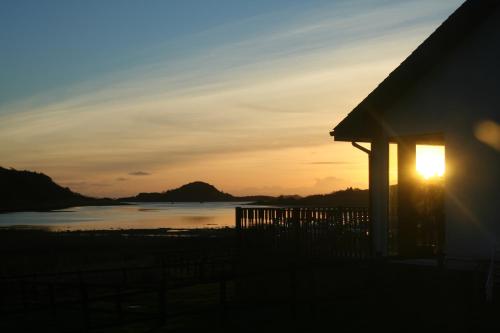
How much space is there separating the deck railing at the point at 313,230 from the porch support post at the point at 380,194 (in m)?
0.32

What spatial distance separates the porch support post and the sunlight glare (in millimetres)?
799

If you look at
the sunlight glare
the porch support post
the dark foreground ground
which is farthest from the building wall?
the porch support post

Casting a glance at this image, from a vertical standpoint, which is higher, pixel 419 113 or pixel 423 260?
pixel 419 113

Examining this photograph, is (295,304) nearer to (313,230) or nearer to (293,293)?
(293,293)

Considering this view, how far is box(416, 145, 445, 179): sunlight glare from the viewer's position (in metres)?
15.9

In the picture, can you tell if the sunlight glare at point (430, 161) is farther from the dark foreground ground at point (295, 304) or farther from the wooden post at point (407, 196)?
the dark foreground ground at point (295, 304)

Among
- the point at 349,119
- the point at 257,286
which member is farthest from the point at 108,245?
the point at 349,119

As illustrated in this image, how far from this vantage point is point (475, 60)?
1387cm

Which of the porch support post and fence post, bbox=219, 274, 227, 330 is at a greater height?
the porch support post

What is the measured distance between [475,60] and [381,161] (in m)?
3.67

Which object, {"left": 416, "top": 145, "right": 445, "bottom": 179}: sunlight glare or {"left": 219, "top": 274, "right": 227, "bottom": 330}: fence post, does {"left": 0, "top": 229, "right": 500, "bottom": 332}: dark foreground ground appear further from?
{"left": 416, "top": 145, "right": 445, "bottom": 179}: sunlight glare

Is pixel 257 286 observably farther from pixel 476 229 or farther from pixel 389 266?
pixel 476 229

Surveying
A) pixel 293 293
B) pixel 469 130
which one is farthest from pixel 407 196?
pixel 293 293

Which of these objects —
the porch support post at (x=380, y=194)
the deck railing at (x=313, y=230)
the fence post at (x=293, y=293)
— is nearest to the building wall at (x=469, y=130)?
the porch support post at (x=380, y=194)
